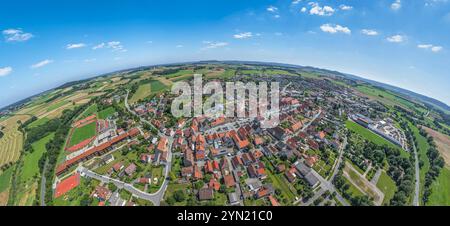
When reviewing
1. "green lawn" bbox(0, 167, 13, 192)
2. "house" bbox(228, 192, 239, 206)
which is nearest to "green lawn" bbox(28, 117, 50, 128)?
"green lawn" bbox(0, 167, 13, 192)

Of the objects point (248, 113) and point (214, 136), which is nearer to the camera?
point (214, 136)

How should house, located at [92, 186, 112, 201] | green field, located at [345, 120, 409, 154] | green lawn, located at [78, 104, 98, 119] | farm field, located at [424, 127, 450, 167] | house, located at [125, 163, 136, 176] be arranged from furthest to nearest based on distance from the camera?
green lawn, located at [78, 104, 98, 119]
green field, located at [345, 120, 409, 154]
farm field, located at [424, 127, 450, 167]
house, located at [125, 163, 136, 176]
house, located at [92, 186, 112, 201]

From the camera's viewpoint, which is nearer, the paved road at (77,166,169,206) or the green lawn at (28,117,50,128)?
the paved road at (77,166,169,206)

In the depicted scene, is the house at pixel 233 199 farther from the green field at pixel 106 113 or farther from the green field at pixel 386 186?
the green field at pixel 106 113

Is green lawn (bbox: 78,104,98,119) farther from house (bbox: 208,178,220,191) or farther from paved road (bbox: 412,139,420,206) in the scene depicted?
paved road (bbox: 412,139,420,206)

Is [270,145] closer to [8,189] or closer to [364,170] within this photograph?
[364,170]
